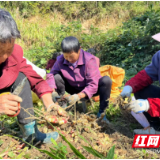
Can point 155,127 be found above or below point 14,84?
below

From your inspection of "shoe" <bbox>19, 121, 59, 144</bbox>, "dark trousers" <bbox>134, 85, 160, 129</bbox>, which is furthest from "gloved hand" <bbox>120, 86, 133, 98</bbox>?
"shoe" <bbox>19, 121, 59, 144</bbox>

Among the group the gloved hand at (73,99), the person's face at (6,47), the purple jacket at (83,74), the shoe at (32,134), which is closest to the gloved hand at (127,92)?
the purple jacket at (83,74)

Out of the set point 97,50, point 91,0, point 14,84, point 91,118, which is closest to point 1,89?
point 14,84

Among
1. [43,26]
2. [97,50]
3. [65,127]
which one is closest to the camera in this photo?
[65,127]

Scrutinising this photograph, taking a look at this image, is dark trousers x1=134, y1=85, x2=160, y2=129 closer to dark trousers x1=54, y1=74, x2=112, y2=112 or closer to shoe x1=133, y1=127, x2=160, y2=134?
shoe x1=133, y1=127, x2=160, y2=134

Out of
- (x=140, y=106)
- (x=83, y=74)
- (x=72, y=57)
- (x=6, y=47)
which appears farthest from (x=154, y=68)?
(x=6, y=47)

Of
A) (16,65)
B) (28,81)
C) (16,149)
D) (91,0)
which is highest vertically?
(91,0)

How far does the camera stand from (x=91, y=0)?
322 inches

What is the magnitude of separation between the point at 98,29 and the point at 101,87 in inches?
200

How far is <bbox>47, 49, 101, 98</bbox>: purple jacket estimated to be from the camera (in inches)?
84.4

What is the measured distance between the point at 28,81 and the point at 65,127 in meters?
0.67

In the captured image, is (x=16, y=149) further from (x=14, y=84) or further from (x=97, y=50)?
(x=97, y=50)

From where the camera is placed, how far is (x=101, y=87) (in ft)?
7.04

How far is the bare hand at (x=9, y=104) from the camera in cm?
129
